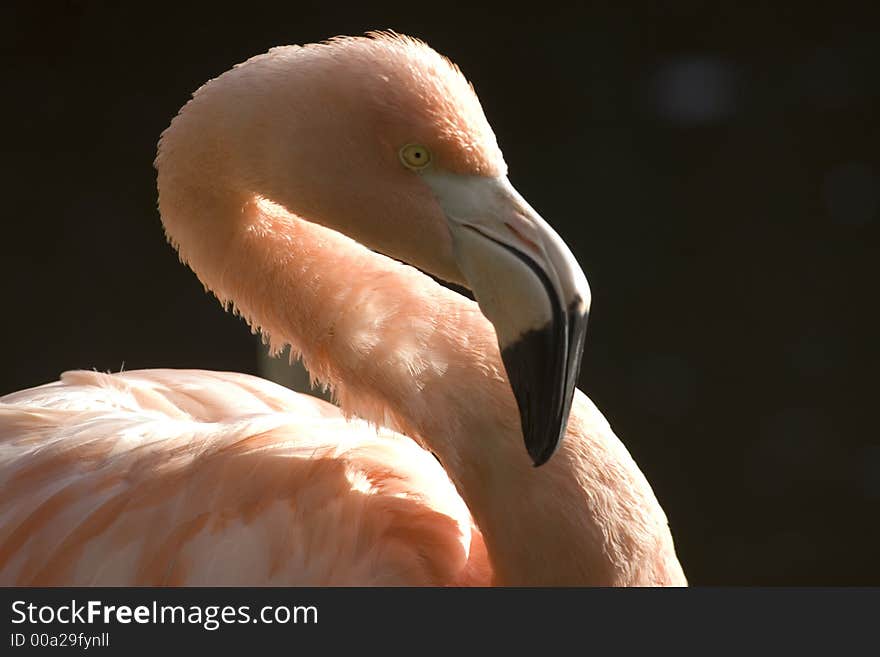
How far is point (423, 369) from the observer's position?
4.96 feet

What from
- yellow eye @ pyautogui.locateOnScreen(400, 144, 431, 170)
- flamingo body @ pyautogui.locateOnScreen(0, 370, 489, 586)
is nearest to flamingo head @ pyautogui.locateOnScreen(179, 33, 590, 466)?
yellow eye @ pyautogui.locateOnScreen(400, 144, 431, 170)

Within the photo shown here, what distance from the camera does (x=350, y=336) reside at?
5.04ft

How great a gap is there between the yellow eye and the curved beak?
2cm

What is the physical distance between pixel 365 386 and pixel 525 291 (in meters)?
0.30

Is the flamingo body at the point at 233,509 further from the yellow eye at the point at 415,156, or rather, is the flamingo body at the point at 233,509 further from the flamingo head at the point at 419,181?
the yellow eye at the point at 415,156

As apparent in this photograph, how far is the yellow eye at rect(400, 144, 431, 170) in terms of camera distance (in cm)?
142

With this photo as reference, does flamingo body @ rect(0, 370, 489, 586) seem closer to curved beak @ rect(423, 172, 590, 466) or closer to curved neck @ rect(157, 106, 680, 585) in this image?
curved neck @ rect(157, 106, 680, 585)

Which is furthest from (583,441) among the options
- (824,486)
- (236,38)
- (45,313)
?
(45,313)

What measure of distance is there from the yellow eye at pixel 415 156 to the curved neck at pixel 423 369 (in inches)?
8.5

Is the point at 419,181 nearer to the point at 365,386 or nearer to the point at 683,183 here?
the point at 365,386

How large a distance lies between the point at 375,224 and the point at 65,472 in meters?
0.61

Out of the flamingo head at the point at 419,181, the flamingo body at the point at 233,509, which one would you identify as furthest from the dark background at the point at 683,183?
the flamingo head at the point at 419,181

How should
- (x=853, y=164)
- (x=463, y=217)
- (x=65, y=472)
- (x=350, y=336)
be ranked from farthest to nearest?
(x=853, y=164) → (x=65, y=472) → (x=350, y=336) → (x=463, y=217)

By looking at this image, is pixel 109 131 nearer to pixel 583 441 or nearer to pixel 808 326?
pixel 808 326
